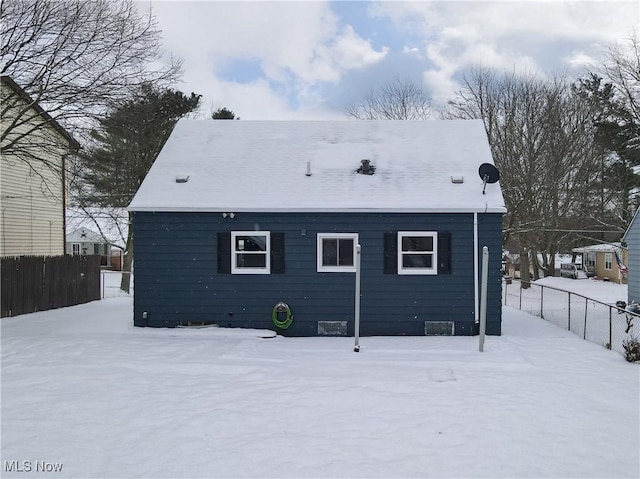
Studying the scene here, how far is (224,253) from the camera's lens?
1180 centimetres

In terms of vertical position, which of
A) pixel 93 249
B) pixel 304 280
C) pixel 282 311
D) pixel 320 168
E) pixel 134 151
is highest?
pixel 134 151

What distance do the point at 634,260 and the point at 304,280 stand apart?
39.3ft

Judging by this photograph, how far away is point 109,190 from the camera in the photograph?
23.8 metres

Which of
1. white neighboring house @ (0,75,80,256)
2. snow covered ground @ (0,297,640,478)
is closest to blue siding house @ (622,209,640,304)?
snow covered ground @ (0,297,640,478)

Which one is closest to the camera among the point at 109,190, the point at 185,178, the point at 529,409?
the point at 529,409

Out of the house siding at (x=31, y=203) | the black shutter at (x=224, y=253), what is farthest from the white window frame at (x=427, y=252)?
the house siding at (x=31, y=203)

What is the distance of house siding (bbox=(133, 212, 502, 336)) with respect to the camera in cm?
1151

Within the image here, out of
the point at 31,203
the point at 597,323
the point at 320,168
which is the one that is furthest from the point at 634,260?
Answer: the point at 31,203

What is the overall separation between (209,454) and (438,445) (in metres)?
2.39

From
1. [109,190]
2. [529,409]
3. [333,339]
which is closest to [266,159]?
[333,339]

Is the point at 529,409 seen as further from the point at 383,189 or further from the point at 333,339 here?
the point at 383,189

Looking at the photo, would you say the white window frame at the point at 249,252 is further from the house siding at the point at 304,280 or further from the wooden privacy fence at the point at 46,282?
the wooden privacy fence at the point at 46,282

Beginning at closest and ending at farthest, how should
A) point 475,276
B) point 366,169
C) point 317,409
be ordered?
point 317,409 → point 475,276 → point 366,169

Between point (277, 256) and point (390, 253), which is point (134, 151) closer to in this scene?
point (277, 256)
